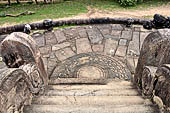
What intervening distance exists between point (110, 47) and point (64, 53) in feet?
6.12

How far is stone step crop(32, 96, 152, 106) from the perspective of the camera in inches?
123

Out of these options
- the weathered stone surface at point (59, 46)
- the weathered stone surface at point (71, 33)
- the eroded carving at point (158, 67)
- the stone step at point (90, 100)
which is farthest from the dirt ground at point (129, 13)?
the stone step at point (90, 100)

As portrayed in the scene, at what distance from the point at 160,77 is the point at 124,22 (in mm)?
6076

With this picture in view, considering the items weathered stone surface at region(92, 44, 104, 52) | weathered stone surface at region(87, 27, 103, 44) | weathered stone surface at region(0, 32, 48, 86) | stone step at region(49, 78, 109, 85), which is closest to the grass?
weathered stone surface at region(87, 27, 103, 44)

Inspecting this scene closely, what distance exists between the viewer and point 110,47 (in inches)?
259

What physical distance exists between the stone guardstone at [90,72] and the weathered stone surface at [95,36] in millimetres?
1712

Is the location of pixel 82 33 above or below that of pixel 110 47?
above

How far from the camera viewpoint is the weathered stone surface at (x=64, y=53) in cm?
615

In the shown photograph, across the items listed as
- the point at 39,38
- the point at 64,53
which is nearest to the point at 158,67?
the point at 64,53

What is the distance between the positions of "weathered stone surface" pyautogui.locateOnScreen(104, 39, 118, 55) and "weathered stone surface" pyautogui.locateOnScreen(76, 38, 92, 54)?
2.23ft

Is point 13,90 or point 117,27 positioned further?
point 117,27

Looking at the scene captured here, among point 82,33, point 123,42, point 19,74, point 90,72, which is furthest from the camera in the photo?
point 82,33

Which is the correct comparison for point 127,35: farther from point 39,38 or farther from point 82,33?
point 39,38

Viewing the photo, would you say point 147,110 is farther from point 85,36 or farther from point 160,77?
point 85,36
